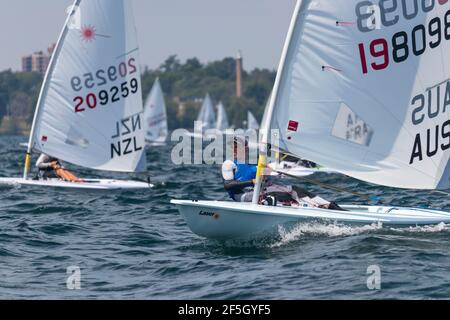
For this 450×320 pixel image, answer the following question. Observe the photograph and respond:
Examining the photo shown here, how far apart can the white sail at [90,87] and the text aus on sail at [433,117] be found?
951 cm

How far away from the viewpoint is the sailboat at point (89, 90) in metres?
19.9

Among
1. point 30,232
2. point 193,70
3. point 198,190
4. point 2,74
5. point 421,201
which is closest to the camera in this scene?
point 30,232

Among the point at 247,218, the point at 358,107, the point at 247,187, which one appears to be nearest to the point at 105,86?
the point at 247,187

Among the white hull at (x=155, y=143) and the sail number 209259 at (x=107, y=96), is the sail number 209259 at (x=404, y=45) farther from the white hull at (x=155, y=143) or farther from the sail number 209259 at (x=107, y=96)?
the white hull at (x=155, y=143)

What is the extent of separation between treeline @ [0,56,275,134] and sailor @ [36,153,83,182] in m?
88.4

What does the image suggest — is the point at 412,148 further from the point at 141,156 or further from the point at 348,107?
the point at 141,156

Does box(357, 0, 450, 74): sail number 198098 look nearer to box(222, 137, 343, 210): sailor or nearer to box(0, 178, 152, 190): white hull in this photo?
box(222, 137, 343, 210): sailor

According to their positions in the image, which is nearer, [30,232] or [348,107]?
[348,107]

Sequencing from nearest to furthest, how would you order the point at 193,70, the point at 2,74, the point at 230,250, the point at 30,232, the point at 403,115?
1. the point at 230,250
2. the point at 403,115
3. the point at 30,232
4. the point at 2,74
5. the point at 193,70

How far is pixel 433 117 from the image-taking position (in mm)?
12047

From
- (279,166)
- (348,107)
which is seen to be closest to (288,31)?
(348,107)

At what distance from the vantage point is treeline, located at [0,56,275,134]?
123m

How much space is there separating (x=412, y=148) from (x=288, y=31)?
7.53ft

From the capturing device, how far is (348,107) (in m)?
12.0
